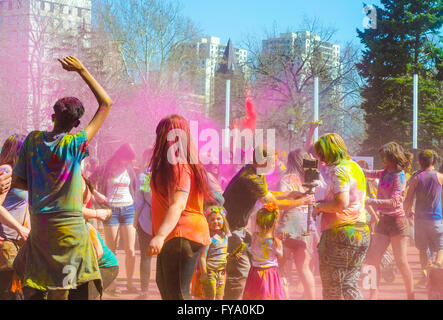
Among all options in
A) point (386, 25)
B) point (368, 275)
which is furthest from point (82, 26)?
point (368, 275)

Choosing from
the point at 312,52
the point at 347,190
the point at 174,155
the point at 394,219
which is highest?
the point at 312,52

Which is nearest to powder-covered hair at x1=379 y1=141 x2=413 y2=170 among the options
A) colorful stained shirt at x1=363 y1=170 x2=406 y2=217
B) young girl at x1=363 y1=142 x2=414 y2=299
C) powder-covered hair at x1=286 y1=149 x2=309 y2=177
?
young girl at x1=363 y1=142 x2=414 y2=299

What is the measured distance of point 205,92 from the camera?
24.2 meters

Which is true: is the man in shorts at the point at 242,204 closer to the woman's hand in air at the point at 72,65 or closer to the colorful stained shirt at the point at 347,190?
the colorful stained shirt at the point at 347,190

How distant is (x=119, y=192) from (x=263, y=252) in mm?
2646

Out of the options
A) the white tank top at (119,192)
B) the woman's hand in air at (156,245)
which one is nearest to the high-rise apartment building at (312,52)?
the white tank top at (119,192)

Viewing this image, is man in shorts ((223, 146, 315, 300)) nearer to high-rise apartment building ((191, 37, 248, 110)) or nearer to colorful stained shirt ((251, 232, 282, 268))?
colorful stained shirt ((251, 232, 282, 268))

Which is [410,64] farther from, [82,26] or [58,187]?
[58,187]

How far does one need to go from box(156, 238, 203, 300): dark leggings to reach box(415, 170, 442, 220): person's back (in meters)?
4.04

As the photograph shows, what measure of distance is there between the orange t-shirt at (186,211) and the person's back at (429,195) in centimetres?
388

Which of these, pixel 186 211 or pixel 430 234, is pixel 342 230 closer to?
pixel 186 211

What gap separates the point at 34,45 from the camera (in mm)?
18734

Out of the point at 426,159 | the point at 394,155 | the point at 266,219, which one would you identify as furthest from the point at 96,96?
the point at 426,159

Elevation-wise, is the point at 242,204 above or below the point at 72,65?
below
